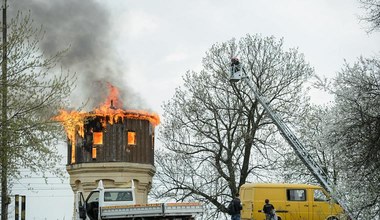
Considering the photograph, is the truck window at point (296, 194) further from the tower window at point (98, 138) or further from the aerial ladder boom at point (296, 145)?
the tower window at point (98, 138)

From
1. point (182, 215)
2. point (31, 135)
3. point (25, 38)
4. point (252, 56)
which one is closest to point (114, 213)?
point (182, 215)

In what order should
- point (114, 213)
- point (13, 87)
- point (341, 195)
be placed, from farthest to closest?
point (341, 195) < point (114, 213) < point (13, 87)

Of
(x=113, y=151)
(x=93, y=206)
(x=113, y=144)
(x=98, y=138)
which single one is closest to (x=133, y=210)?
(x=93, y=206)

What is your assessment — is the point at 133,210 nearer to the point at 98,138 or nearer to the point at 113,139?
the point at 113,139

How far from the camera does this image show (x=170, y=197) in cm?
4141

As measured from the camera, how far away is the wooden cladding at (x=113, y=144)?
42969 mm

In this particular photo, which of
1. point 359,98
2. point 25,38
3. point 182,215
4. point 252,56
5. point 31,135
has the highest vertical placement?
point 252,56

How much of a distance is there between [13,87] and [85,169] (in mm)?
22682

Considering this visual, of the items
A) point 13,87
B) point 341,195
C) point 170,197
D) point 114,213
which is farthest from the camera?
point 170,197

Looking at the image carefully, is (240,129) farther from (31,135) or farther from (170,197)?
(31,135)

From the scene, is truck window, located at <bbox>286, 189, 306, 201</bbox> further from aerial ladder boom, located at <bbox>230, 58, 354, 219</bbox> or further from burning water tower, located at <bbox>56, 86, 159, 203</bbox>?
burning water tower, located at <bbox>56, 86, 159, 203</bbox>

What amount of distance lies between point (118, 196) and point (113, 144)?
13467mm

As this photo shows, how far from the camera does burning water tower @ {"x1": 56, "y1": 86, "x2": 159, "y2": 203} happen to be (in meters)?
42.7

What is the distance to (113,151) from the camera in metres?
43.1
